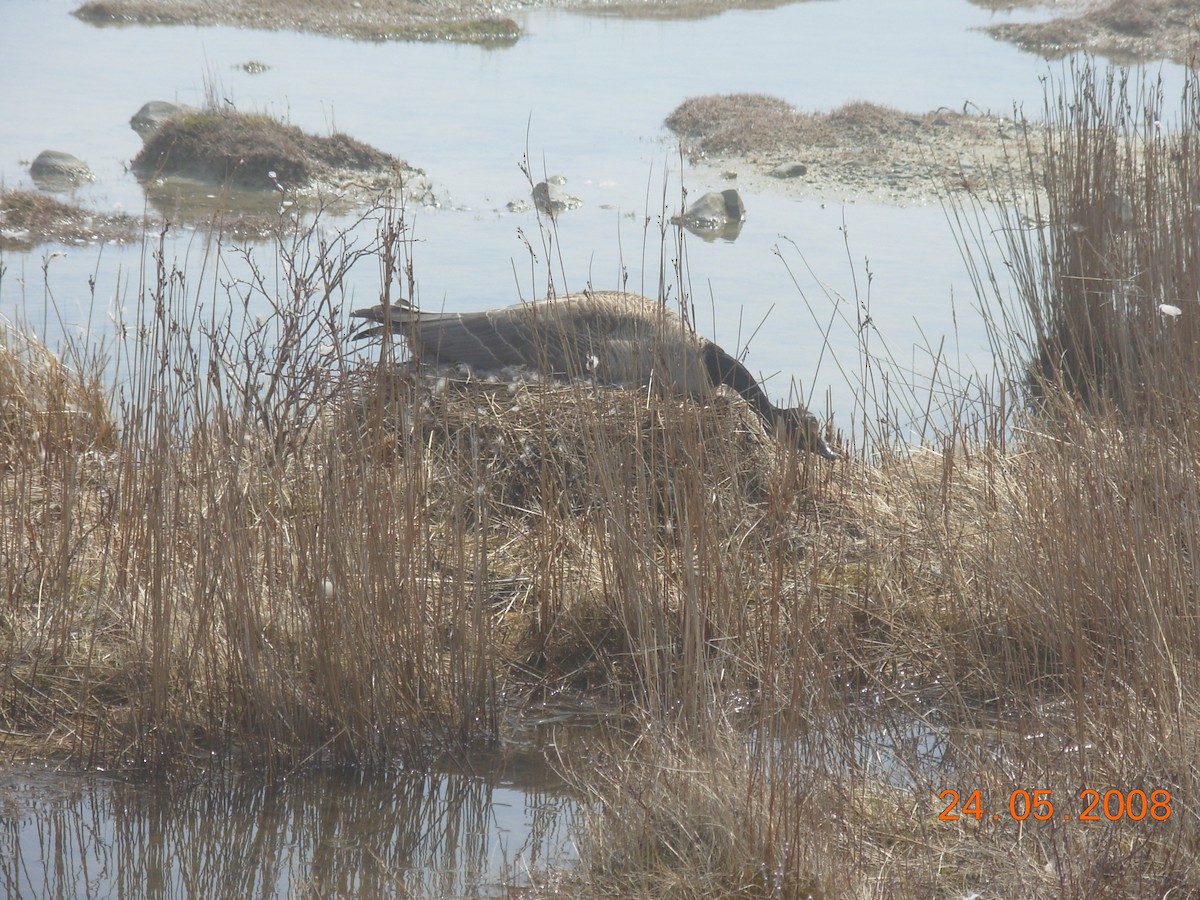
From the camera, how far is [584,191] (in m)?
12.4

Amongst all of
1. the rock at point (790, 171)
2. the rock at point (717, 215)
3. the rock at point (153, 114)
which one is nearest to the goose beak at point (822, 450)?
the rock at point (717, 215)

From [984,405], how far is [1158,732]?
207cm

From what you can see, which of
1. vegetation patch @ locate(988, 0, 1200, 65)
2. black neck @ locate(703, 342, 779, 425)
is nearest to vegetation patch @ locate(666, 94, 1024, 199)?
vegetation patch @ locate(988, 0, 1200, 65)

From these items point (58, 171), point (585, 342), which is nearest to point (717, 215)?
point (58, 171)

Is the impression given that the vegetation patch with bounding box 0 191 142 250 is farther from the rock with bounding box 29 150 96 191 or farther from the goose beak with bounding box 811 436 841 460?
the goose beak with bounding box 811 436 841 460

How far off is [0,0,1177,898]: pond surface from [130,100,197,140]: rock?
0.74ft

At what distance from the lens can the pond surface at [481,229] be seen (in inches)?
117

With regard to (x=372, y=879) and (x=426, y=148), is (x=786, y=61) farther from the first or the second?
(x=372, y=879)

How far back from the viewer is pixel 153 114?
46.0 ft

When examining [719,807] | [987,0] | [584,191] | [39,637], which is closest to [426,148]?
[584,191]

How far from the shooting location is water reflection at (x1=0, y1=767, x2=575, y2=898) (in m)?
2.82
